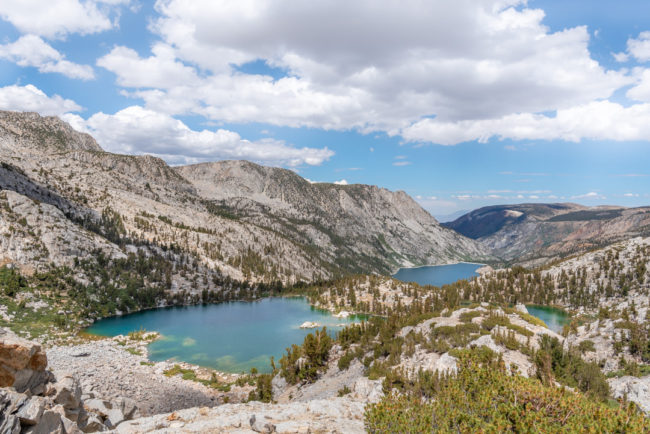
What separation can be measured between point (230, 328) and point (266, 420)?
6423cm

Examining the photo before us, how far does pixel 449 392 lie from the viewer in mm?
12359

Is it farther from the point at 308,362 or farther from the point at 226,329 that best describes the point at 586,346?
the point at 226,329

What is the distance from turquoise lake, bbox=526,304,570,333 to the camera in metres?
65.7

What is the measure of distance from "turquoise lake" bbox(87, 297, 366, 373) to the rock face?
33.7m

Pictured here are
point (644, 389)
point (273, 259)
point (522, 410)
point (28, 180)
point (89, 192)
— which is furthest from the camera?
point (273, 259)

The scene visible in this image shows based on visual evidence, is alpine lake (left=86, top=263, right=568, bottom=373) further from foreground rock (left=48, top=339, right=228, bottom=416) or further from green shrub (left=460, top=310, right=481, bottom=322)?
green shrub (left=460, top=310, right=481, bottom=322)

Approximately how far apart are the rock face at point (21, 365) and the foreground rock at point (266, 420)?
4.99m

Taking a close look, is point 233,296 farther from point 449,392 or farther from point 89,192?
point 449,392

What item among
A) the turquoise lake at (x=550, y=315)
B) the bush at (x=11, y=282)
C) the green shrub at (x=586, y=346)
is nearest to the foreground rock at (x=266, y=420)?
the green shrub at (x=586, y=346)

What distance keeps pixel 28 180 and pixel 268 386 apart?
139390 millimetres

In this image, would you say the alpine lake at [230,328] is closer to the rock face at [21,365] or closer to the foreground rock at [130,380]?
the foreground rock at [130,380]

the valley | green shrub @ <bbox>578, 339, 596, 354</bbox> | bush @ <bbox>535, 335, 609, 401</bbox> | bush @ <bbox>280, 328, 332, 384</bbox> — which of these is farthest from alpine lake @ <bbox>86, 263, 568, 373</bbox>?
bush @ <bbox>535, 335, 609, 401</bbox>

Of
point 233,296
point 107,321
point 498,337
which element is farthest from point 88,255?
point 498,337

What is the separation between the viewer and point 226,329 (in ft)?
239
